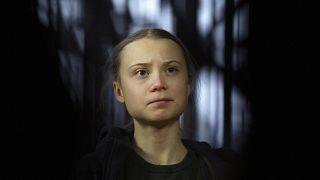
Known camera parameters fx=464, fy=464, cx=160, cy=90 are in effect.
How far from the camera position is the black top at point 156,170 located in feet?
3.07

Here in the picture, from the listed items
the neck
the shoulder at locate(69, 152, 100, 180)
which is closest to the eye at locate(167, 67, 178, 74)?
the neck

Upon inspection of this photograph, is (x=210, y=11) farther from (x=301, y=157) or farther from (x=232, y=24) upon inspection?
(x=301, y=157)

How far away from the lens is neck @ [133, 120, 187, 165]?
94 cm

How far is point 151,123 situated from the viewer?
93cm

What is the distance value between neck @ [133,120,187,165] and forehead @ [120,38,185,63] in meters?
0.13

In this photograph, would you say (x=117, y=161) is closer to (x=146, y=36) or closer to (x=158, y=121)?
(x=158, y=121)

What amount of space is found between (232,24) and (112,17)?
0.87 ft

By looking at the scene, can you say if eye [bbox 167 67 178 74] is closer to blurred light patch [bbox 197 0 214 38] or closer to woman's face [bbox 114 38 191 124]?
woman's face [bbox 114 38 191 124]

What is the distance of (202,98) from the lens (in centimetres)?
99

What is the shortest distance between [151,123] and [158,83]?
83mm

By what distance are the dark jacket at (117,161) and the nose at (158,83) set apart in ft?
0.38

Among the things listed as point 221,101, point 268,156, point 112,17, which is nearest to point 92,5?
point 112,17

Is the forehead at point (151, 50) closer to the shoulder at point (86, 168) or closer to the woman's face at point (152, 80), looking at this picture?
the woman's face at point (152, 80)

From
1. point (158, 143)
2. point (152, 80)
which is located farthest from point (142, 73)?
point (158, 143)
